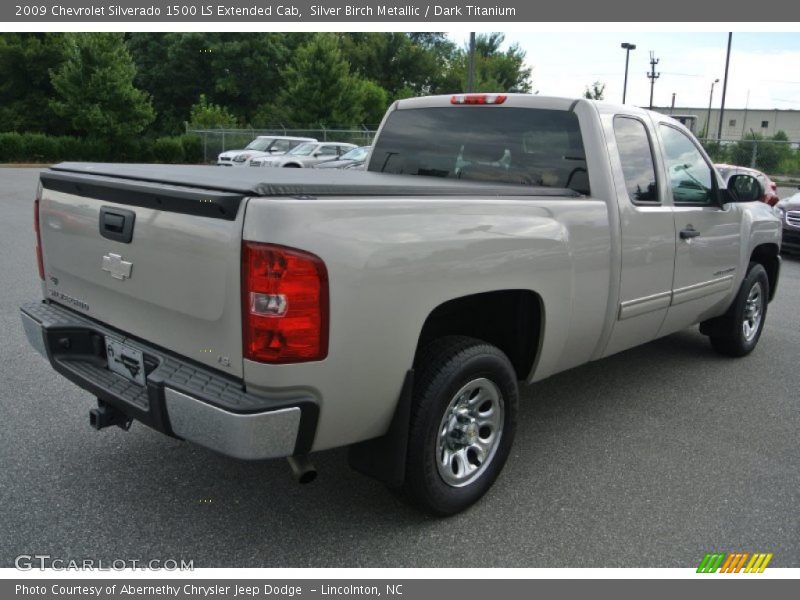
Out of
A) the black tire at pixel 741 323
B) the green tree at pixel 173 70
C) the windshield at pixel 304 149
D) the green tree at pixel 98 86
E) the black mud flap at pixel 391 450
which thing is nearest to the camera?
the black mud flap at pixel 391 450

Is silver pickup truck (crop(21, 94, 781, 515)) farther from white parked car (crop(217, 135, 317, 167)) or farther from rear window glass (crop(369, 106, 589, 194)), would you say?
white parked car (crop(217, 135, 317, 167))

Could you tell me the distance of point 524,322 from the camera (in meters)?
3.58

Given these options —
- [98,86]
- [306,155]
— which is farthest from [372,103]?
[306,155]

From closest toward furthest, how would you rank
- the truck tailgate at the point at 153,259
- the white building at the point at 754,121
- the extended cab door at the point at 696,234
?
the truck tailgate at the point at 153,259, the extended cab door at the point at 696,234, the white building at the point at 754,121

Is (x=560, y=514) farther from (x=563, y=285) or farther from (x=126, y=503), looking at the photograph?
(x=126, y=503)

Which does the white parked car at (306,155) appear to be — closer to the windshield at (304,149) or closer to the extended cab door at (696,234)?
the windshield at (304,149)

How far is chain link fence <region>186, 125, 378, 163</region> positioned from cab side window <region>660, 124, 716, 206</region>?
31192 millimetres

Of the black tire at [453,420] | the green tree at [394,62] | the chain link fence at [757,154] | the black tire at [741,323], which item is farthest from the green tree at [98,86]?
the black tire at [453,420]

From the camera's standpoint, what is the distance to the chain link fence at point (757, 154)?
2728 centimetres

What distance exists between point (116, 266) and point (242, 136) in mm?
33828

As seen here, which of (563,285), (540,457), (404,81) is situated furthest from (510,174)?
(404,81)

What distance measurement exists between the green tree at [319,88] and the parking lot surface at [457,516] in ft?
120

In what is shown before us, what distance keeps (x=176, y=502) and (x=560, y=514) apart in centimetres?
179

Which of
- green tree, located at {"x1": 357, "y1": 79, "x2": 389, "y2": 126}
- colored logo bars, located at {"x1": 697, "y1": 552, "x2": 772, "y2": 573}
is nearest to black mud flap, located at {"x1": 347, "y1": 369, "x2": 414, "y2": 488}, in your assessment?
colored logo bars, located at {"x1": 697, "y1": 552, "x2": 772, "y2": 573}
